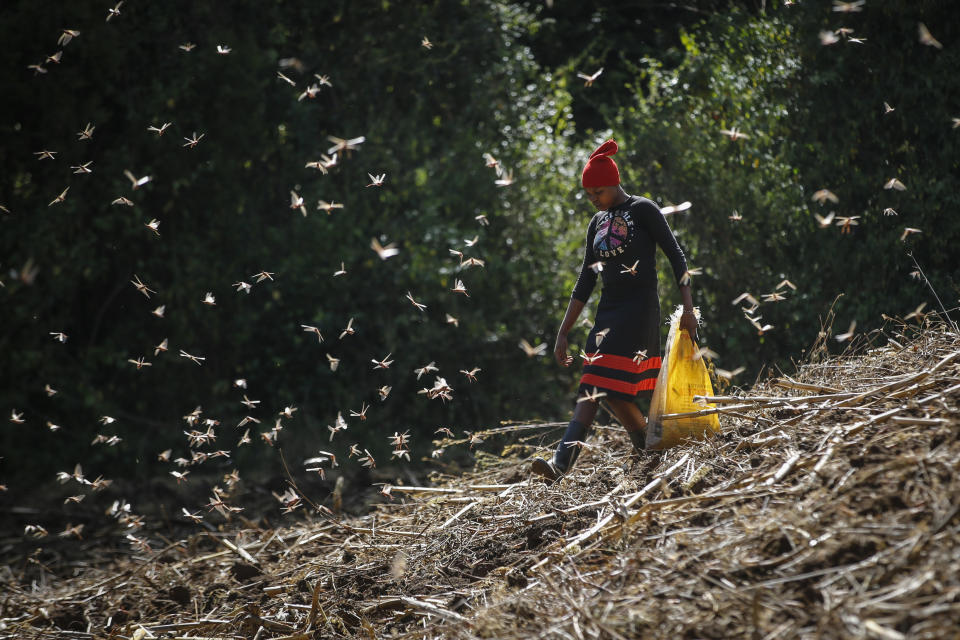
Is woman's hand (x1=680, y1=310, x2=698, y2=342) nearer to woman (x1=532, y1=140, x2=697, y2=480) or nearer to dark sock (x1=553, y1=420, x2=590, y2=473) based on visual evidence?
woman (x1=532, y1=140, x2=697, y2=480)

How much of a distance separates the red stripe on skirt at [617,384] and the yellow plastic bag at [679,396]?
171 mm

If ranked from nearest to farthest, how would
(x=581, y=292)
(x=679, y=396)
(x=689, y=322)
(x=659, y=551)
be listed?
(x=659, y=551), (x=679, y=396), (x=689, y=322), (x=581, y=292)

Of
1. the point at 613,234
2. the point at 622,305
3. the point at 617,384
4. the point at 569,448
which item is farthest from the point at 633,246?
the point at 569,448

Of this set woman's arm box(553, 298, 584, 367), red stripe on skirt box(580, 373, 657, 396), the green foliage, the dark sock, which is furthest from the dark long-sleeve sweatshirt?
the green foliage

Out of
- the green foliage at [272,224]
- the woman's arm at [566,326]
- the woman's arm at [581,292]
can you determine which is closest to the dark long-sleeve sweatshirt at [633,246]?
the woman's arm at [581,292]

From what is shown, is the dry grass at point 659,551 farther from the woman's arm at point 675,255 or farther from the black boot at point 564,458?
the woman's arm at point 675,255

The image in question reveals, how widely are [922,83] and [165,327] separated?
21.8 feet

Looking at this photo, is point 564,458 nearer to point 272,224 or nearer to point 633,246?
point 633,246

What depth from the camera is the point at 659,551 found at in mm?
2770

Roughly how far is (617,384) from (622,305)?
0.43 meters

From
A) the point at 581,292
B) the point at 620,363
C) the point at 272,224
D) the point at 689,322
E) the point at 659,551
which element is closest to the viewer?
the point at 659,551

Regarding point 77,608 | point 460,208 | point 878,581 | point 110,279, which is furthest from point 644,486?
point 110,279

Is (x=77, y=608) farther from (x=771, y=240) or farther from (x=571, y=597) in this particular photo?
(x=771, y=240)

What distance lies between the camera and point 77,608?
4.24 meters
